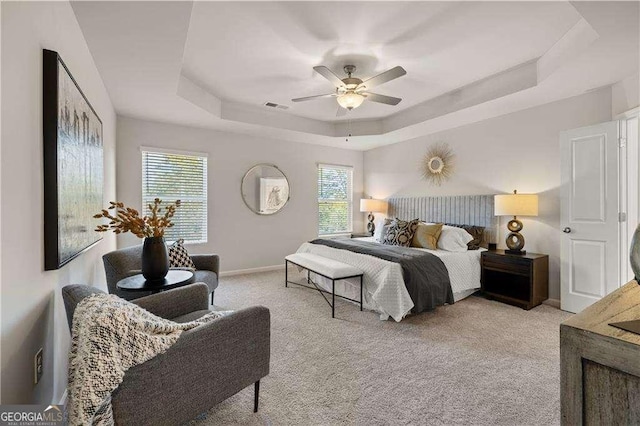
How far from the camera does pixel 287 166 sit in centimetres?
563

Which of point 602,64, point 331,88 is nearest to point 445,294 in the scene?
point 602,64

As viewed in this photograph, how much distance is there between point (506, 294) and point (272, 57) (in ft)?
12.6

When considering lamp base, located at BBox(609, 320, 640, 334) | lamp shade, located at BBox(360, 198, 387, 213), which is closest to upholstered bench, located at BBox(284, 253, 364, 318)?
lamp shade, located at BBox(360, 198, 387, 213)

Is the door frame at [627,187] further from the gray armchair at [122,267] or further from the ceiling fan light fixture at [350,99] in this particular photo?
the gray armchair at [122,267]

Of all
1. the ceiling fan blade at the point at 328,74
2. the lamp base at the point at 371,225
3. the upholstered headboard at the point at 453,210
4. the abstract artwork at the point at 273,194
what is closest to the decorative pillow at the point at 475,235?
the upholstered headboard at the point at 453,210

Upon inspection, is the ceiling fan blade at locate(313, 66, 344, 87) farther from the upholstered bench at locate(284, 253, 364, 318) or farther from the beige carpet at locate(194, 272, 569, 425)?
the beige carpet at locate(194, 272, 569, 425)

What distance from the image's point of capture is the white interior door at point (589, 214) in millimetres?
3039

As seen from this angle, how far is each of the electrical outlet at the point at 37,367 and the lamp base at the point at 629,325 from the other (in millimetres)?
2208

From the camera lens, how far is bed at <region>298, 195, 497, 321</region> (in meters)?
3.06

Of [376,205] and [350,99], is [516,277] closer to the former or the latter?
[376,205]

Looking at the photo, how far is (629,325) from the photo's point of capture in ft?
2.79

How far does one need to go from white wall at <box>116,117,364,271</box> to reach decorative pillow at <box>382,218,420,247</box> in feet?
6.28

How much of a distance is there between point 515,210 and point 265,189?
375 cm

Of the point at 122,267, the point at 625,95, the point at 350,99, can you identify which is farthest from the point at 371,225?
the point at 122,267
